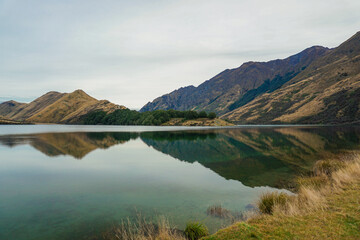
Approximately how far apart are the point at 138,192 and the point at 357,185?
2107 centimetres

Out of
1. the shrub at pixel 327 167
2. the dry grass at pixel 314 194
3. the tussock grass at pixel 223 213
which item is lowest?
the shrub at pixel 327 167

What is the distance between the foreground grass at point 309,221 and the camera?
1126 centimetres

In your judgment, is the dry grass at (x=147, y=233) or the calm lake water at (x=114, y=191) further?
the calm lake water at (x=114, y=191)

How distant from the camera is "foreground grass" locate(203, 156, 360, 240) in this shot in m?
11.3

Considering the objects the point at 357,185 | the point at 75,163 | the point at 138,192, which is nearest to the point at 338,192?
the point at 357,185

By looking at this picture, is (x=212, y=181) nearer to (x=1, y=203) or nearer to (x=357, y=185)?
(x=357, y=185)

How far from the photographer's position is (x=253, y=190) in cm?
2459

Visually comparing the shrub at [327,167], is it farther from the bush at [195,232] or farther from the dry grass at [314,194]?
the bush at [195,232]

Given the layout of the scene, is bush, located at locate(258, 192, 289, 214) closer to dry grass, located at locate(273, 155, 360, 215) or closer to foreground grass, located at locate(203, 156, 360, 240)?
dry grass, located at locate(273, 155, 360, 215)

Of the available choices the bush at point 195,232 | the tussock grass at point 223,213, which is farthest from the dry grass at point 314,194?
the bush at point 195,232

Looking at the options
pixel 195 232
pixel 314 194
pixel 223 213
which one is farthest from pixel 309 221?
pixel 195 232

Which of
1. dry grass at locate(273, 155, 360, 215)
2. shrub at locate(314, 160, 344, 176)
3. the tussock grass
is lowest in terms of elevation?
shrub at locate(314, 160, 344, 176)

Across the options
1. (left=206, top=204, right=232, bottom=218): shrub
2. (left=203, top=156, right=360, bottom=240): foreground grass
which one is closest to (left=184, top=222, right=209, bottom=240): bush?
(left=203, top=156, right=360, bottom=240): foreground grass

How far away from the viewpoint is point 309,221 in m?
12.8
